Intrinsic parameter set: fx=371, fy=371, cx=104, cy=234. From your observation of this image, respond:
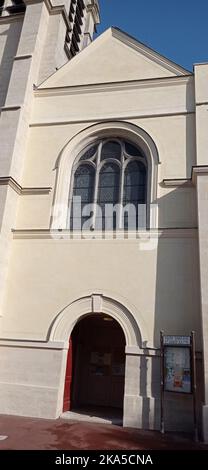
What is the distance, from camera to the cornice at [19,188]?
428 inches

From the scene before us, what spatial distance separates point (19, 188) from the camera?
452 inches

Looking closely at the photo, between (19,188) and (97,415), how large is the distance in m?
6.89

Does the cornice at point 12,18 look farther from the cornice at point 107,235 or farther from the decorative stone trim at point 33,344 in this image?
the decorative stone trim at point 33,344

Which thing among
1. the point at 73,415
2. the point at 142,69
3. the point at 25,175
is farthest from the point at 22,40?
the point at 73,415

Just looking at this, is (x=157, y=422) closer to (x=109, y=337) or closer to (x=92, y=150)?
(x=109, y=337)

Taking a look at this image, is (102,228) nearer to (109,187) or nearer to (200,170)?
(109,187)

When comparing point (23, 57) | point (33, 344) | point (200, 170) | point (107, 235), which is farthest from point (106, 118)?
point (33, 344)

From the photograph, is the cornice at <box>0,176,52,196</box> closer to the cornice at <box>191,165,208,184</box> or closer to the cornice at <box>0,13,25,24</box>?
the cornice at <box>191,165,208,184</box>

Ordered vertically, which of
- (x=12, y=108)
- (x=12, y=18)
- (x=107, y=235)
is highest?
(x=12, y=18)

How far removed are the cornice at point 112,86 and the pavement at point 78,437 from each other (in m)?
10.00

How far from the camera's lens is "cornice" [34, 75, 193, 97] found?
469 inches

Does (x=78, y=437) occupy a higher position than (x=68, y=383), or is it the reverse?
(x=68, y=383)

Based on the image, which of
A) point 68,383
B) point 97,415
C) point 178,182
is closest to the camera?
point 97,415

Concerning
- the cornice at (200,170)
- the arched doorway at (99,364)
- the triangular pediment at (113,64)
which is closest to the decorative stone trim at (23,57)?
the triangular pediment at (113,64)
